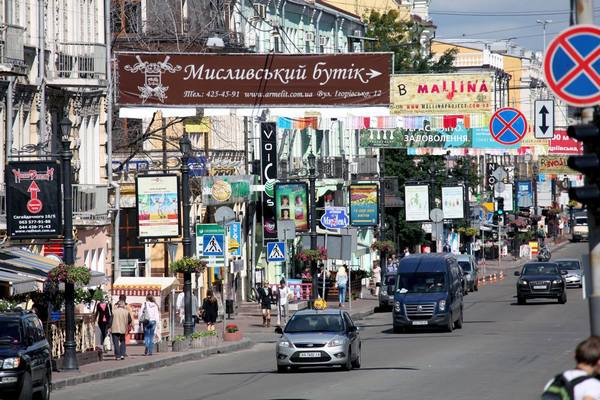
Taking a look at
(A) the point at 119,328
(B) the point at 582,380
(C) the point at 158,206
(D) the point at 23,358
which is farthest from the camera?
(C) the point at 158,206

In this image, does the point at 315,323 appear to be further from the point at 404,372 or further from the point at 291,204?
the point at 291,204

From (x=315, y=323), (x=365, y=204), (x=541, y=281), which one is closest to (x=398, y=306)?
(x=315, y=323)

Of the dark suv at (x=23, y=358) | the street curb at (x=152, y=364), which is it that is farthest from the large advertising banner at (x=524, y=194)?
the dark suv at (x=23, y=358)

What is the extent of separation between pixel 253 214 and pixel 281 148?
4777mm

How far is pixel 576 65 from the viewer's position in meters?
14.7

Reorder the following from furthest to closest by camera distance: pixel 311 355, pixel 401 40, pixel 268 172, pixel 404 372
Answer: pixel 401 40, pixel 268 172, pixel 311 355, pixel 404 372

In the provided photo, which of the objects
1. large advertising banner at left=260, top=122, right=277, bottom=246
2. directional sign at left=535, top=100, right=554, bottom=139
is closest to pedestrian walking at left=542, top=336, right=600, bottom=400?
directional sign at left=535, top=100, right=554, bottom=139

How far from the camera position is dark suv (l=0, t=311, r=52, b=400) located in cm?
2534

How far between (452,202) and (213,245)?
3782cm

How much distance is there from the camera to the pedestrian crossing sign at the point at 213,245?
147ft

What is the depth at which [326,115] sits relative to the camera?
35438 mm

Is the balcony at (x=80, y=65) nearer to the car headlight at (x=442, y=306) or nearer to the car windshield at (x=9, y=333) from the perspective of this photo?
the car headlight at (x=442, y=306)

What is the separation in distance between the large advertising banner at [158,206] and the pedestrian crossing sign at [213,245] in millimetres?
887

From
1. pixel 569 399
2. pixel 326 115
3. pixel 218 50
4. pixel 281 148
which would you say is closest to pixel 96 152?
pixel 218 50
